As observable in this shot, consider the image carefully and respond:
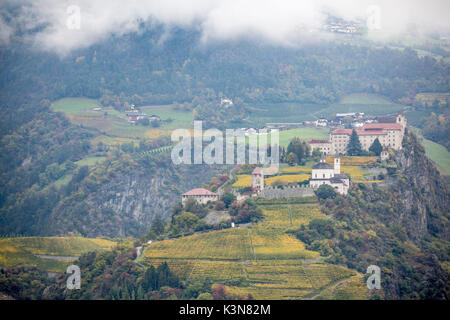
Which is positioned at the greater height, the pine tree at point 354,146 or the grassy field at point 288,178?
the pine tree at point 354,146

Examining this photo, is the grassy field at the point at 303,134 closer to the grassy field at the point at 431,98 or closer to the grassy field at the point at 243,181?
the grassy field at the point at 243,181

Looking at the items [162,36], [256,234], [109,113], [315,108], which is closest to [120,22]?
[162,36]

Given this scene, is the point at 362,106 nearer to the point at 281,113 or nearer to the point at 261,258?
the point at 281,113

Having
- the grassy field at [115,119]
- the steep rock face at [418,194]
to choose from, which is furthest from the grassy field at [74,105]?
the steep rock face at [418,194]

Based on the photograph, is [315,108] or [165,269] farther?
[315,108]

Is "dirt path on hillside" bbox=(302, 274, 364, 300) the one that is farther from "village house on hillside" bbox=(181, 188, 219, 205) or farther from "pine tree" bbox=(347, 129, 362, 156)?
"pine tree" bbox=(347, 129, 362, 156)

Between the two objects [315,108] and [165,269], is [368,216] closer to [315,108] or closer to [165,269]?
[165,269]

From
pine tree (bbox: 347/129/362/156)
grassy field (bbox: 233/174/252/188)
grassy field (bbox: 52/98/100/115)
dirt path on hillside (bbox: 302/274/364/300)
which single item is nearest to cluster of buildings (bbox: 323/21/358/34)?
grassy field (bbox: 52/98/100/115)
